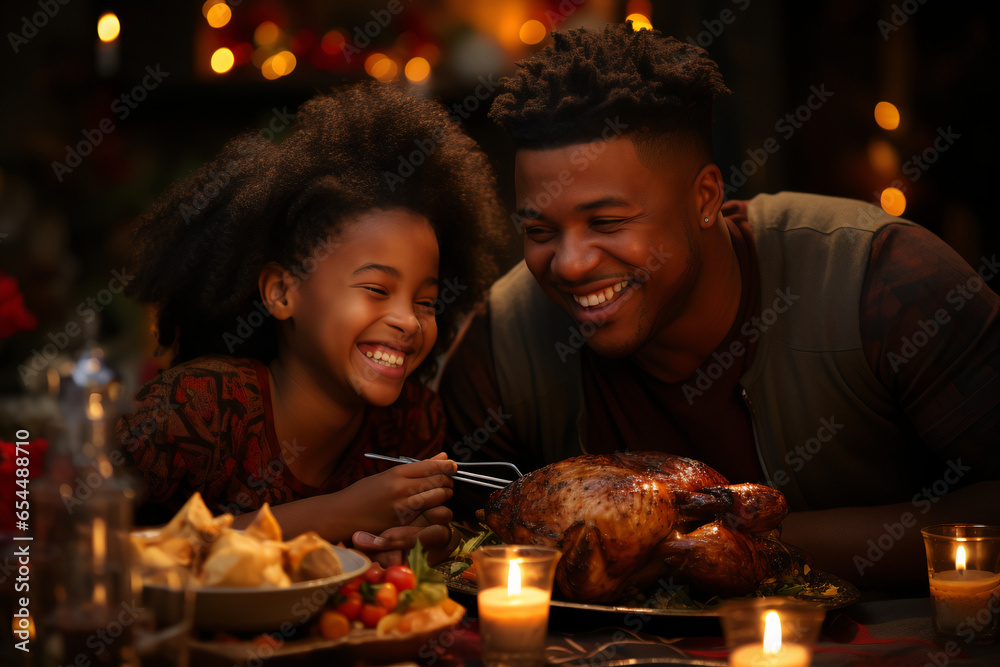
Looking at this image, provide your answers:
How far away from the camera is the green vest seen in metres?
1.90

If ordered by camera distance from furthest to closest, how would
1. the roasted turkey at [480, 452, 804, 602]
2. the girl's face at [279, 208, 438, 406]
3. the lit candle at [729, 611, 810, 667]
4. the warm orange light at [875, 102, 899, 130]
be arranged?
the warm orange light at [875, 102, 899, 130] < the girl's face at [279, 208, 438, 406] < the roasted turkey at [480, 452, 804, 602] < the lit candle at [729, 611, 810, 667]

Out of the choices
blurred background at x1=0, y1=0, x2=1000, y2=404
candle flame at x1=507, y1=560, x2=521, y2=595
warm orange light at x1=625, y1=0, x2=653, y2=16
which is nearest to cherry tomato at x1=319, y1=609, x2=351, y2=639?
candle flame at x1=507, y1=560, x2=521, y2=595

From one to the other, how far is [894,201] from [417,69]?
1767 millimetres

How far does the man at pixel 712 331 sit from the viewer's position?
1766 millimetres

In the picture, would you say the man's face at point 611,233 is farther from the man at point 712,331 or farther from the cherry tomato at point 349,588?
the cherry tomato at point 349,588

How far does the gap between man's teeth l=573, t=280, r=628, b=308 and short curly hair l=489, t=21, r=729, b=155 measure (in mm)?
312

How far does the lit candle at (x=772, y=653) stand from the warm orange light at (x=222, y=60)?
9.50 ft

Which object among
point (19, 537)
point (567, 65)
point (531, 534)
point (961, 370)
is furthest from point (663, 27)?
point (19, 537)

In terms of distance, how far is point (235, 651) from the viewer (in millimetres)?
1007

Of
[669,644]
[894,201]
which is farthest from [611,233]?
[894,201]

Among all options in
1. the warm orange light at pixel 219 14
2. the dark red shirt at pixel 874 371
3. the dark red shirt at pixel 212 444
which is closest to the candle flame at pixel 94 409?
the dark red shirt at pixel 212 444

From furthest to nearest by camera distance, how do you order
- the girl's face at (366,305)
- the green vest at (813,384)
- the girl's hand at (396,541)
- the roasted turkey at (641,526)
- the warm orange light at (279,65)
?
1. the warm orange light at (279,65)
2. the green vest at (813,384)
3. the girl's face at (366,305)
4. the girl's hand at (396,541)
5. the roasted turkey at (641,526)

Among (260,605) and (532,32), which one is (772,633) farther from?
(532,32)

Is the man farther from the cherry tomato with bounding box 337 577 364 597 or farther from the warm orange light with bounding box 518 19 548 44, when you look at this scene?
the warm orange light with bounding box 518 19 548 44
